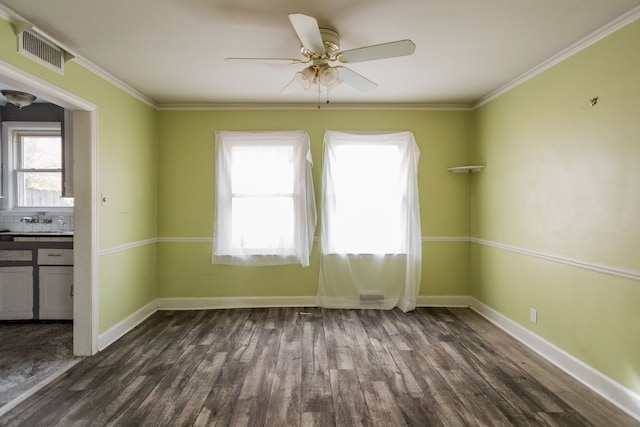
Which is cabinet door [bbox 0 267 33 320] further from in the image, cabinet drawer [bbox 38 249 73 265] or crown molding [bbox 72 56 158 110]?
crown molding [bbox 72 56 158 110]

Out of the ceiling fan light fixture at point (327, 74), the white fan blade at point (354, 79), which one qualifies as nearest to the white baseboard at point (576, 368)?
the white fan blade at point (354, 79)

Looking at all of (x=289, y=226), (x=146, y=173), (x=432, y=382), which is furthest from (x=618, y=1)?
(x=146, y=173)

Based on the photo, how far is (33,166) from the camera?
4262mm

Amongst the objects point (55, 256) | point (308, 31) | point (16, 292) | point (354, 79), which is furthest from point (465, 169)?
point (16, 292)

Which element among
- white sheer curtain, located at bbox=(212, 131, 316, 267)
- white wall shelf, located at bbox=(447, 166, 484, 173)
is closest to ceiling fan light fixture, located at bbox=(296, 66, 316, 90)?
white sheer curtain, located at bbox=(212, 131, 316, 267)

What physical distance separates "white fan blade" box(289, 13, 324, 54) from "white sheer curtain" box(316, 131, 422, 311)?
1979 millimetres

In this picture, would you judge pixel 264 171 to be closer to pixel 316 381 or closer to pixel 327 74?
pixel 327 74

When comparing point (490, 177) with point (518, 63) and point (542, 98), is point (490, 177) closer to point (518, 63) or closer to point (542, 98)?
point (542, 98)

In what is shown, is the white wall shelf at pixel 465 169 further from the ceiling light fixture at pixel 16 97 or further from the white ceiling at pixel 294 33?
the ceiling light fixture at pixel 16 97

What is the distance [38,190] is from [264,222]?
290cm

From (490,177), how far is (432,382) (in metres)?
2.36

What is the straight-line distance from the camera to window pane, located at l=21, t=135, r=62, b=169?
426 centimetres

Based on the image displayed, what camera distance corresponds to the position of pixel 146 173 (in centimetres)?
393

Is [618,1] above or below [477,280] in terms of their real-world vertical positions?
above
